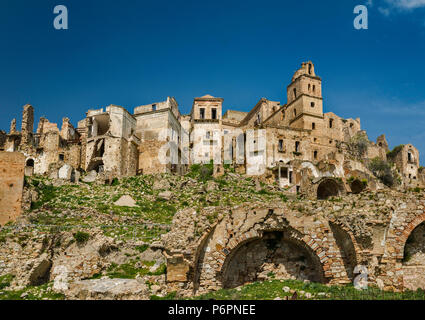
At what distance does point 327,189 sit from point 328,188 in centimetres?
16

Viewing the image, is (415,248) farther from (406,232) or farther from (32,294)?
(32,294)

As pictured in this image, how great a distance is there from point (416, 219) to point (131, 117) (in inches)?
1657

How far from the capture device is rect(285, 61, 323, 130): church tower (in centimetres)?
6247

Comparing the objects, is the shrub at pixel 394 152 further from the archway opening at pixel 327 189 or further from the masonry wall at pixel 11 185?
the masonry wall at pixel 11 185

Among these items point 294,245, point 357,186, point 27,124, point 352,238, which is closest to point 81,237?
point 294,245

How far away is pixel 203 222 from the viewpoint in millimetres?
15125

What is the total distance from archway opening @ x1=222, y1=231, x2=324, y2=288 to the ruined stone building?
29.3 meters

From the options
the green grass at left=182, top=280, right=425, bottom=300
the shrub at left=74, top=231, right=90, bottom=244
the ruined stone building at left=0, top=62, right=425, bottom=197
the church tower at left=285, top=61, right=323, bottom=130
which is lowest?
the green grass at left=182, top=280, right=425, bottom=300

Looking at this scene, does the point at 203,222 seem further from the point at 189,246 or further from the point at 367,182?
the point at 367,182

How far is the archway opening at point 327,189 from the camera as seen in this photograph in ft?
155

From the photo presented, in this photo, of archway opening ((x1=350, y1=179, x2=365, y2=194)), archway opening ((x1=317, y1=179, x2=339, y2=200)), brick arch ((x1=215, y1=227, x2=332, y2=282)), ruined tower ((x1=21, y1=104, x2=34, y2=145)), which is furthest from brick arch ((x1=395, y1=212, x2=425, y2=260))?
ruined tower ((x1=21, y1=104, x2=34, y2=145))

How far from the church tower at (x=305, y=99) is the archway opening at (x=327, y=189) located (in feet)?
51.8

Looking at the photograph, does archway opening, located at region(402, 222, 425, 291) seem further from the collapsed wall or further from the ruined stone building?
the ruined stone building

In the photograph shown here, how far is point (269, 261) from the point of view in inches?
619
